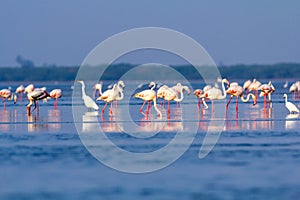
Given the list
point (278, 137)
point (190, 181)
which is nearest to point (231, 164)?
point (190, 181)

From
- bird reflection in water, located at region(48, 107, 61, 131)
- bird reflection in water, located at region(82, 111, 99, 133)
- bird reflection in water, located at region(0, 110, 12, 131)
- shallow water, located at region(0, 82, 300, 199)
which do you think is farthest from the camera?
bird reflection in water, located at region(48, 107, 61, 131)

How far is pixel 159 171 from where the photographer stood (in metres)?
12.5

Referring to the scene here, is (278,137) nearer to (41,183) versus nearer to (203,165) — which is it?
(203,165)

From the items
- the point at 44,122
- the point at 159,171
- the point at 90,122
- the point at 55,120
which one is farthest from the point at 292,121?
the point at 159,171

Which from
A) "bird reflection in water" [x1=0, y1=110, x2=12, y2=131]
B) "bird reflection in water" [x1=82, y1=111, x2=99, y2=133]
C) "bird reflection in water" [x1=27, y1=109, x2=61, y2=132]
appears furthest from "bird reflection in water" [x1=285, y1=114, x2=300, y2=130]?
"bird reflection in water" [x1=0, y1=110, x2=12, y2=131]

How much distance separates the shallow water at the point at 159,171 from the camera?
10625 millimetres

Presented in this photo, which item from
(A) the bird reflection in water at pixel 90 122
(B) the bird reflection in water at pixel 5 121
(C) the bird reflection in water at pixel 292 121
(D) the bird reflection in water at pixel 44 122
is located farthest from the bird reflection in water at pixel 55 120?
(C) the bird reflection in water at pixel 292 121

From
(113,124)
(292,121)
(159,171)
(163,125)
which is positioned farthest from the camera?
(292,121)

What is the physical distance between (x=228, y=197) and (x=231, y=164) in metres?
2.82

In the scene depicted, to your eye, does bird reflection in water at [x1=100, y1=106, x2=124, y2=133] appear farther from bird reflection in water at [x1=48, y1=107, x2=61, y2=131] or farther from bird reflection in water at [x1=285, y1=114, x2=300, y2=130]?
bird reflection in water at [x1=285, y1=114, x2=300, y2=130]

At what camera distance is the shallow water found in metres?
10.6

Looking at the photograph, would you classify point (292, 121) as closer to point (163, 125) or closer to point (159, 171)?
point (163, 125)

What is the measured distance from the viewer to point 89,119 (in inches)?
875

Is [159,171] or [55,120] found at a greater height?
[55,120]
